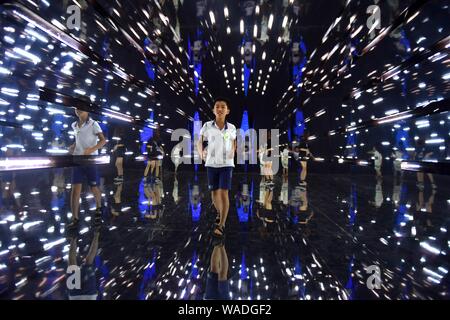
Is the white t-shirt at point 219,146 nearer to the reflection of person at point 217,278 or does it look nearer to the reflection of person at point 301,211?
the reflection of person at point 217,278

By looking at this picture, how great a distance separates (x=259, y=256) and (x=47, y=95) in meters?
2.32

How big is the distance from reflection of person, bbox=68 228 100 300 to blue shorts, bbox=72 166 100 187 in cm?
73

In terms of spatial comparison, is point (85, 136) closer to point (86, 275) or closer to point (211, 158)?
point (211, 158)

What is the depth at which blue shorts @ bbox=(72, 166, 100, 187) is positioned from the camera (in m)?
2.65

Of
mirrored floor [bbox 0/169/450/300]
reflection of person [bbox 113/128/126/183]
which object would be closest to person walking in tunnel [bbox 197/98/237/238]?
mirrored floor [bbox 0/169/450/300]

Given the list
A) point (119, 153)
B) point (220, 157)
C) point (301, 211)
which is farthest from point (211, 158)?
point (119, 153)

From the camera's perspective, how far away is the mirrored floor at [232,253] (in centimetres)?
144

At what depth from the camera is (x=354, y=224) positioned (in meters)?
2.87

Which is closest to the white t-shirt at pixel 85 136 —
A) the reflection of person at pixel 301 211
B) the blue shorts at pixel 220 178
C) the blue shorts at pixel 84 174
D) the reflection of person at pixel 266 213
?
the blue shorts at pixel 84 174

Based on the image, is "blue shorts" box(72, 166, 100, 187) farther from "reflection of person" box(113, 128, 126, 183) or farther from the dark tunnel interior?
"reflection of person" box(113, 128, 126, 183)

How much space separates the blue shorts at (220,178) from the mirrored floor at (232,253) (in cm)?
48

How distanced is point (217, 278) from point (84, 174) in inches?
78.6
